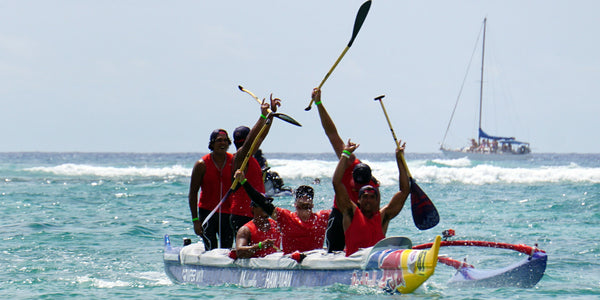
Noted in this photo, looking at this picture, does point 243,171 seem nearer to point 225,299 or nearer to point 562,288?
point 225,299

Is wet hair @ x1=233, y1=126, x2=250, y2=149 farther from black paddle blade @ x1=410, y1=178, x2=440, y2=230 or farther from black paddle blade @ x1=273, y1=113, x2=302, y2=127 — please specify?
black paddle blade @ x1=410, y1=178, x2=440, y2=230

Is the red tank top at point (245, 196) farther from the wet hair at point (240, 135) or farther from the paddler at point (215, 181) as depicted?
the wet hair at point (240, 135)

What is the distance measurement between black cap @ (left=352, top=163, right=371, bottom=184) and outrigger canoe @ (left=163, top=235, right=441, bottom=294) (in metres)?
0.63

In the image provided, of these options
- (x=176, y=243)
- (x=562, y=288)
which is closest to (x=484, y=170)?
(x=176, y=243)

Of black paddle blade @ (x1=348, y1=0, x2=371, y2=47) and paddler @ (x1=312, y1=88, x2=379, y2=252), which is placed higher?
black paddle blade @ (x1=348, y1=0, x2=371, y2=47)

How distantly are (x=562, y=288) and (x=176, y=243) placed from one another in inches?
280

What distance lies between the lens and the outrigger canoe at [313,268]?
7.39 metres

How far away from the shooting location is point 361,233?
7699 millimetres

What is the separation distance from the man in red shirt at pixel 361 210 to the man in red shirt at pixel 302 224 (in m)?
0.66

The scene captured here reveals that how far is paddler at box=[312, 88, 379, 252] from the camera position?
25.2ft

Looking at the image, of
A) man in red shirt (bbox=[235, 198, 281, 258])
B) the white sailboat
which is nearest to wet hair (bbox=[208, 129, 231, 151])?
man in red shirt (bbox=[235, 198, 281, 258])

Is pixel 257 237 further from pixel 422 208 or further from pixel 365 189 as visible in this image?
pixel 422 208

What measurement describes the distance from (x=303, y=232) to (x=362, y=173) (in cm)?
124

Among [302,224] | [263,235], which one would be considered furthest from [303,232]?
[263,235]
